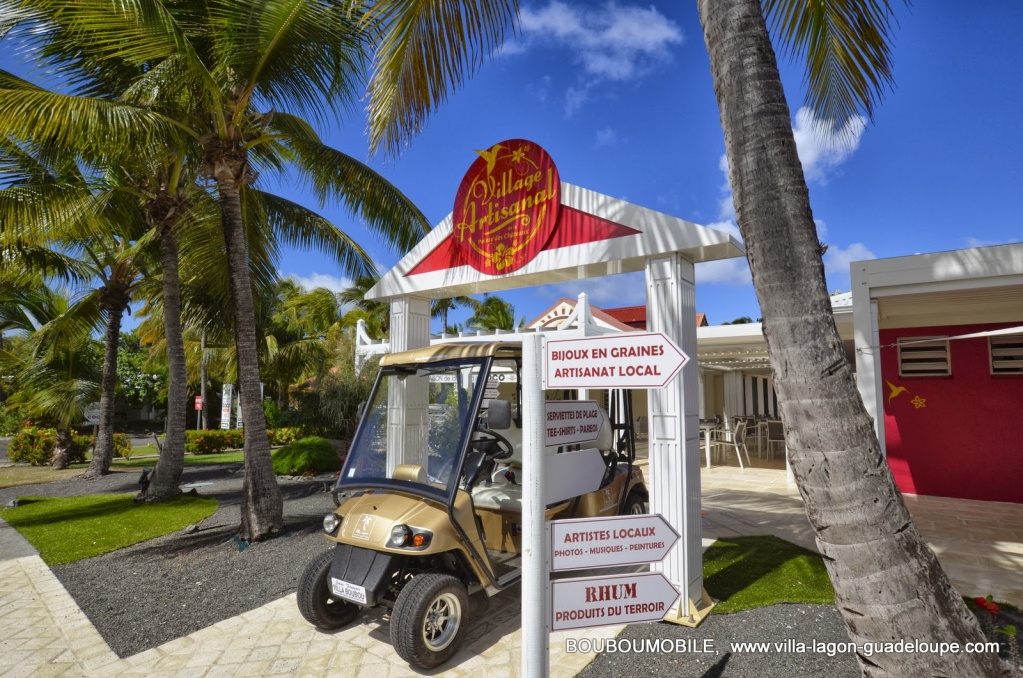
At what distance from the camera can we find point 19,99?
5.21 m

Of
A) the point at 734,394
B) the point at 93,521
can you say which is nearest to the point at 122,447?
the point at 93,521

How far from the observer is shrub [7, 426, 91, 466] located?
583 inches

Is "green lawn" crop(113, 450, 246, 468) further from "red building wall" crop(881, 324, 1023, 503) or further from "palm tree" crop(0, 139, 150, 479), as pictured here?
"red building wall" crop(881, 324, 1023, 503)

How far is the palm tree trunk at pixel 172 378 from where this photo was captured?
953cm

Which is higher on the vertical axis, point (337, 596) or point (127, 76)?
point (127, 76)

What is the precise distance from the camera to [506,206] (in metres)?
5.23

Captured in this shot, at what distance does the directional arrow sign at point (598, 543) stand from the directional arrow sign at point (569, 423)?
45.1 inches

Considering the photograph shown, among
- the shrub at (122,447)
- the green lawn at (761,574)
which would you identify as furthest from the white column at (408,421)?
the shrub at (122,447)

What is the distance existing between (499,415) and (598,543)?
1577 millimetres

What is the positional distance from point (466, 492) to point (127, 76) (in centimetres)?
782

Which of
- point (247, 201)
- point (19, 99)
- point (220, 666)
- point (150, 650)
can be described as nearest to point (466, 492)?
point (220, 666)

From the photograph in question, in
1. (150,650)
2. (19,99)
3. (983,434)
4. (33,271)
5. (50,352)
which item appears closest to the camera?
(150,650)

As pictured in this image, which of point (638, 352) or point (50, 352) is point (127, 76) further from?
point (50, 352)

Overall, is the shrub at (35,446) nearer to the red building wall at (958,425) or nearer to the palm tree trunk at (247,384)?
the palm tree trunk at (247,384)
